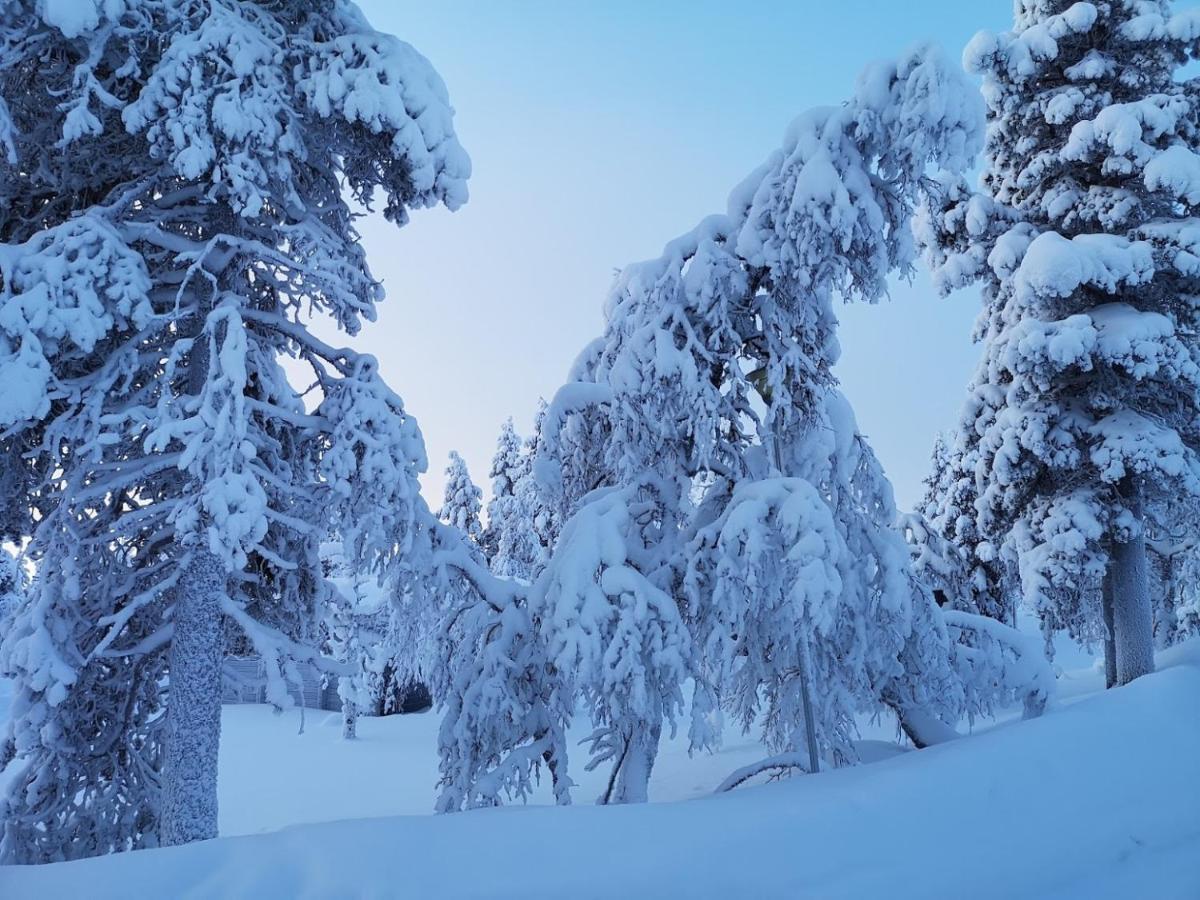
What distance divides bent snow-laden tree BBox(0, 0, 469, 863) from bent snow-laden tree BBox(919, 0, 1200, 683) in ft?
25.4

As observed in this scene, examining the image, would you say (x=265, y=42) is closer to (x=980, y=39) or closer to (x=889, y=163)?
(x=889, y=163)

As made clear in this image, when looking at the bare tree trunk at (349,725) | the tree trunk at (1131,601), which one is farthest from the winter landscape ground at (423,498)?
the bare tree trunk at (349,725)

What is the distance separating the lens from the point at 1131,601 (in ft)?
36.0

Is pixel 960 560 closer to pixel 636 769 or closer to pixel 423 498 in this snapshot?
pixel 636 769

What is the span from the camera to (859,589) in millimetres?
6660

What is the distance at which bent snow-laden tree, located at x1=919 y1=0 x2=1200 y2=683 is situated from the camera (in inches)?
410

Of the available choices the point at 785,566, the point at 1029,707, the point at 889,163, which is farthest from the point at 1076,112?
the point at 785,566

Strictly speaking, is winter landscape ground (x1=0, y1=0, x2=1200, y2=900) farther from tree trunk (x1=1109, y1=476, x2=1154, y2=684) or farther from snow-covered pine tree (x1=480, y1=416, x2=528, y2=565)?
snow-covered pine tree (x1=480, y1=416, x2=528, y2=565)

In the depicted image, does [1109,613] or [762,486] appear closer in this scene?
[762,486]

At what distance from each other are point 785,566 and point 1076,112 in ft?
33.5

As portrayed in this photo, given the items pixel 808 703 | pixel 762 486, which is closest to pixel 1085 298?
pixel 762 486

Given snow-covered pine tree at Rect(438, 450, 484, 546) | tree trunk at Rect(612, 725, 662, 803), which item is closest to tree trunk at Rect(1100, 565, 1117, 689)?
tree trunk at Rect(612, 725, 662, 803)

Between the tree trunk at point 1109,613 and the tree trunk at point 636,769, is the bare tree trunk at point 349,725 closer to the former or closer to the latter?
the tree trunk at point 636,769

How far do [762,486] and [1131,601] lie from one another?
26.9 ft
